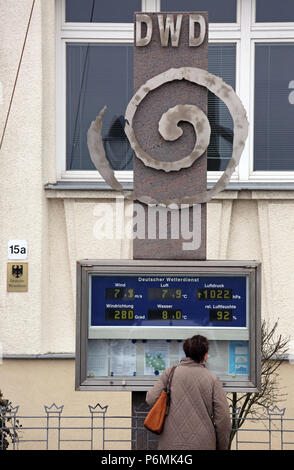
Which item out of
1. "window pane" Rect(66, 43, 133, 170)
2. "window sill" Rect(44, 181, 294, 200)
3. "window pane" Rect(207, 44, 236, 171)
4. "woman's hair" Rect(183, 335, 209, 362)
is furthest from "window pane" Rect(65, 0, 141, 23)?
"woman's hair" Rect(183, 335, 209, 362)

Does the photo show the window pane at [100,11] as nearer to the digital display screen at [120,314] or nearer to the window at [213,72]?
the window at [213,72]

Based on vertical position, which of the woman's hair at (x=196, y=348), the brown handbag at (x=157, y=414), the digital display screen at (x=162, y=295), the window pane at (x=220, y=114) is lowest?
the brown handbag at (x=157, y=414)

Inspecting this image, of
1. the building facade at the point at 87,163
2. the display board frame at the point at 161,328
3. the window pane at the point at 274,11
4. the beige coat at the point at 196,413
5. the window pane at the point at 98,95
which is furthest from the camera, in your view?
the window pane at the point at 98,95

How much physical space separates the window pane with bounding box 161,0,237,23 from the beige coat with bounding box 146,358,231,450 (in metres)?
5.81

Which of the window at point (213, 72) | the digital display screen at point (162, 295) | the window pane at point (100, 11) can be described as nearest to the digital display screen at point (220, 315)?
the digital display screen at point (162, 295)

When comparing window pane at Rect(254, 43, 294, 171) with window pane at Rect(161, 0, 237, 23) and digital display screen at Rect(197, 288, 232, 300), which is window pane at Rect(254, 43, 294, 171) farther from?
digital display screen at Rect(197, 288, 232, 300)

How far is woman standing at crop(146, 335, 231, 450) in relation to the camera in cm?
474

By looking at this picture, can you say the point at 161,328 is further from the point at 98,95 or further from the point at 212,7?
the point at 212,7

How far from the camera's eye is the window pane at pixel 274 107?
368 inches

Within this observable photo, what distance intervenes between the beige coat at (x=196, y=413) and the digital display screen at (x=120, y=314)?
838mm

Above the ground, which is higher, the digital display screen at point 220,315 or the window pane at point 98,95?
the window pane at point 98,95

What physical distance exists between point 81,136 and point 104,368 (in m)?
Answer: 4.54

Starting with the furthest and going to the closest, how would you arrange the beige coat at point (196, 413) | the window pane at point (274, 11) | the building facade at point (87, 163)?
1. the window pane at point (274, 11)
2. the building facade at point (87, 163)
3. the beige coat at point (196, 413)

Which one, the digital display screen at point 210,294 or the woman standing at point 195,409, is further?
the digital display screen at point 210,294
